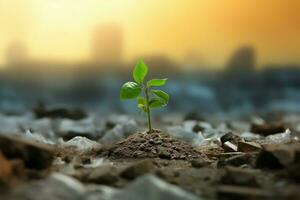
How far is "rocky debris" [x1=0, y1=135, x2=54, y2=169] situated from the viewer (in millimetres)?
794

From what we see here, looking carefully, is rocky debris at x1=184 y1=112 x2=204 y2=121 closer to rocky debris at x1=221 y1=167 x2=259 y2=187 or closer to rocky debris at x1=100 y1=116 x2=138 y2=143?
rocky debris at x1=100 y1=116 x2=138 y2=143

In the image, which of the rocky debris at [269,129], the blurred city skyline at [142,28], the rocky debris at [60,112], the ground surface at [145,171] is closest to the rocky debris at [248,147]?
the ground surface at [145,171]

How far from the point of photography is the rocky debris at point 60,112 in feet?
7.61

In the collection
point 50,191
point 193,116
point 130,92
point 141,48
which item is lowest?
point 193,116

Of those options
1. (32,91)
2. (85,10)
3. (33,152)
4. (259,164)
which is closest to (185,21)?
(85,10)

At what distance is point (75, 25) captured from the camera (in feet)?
6.48

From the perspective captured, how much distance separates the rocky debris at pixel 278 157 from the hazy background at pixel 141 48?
1.16 meters

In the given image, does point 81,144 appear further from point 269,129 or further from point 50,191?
point 269,129

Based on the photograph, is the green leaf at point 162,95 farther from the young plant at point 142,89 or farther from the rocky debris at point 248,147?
the rocky debris at point 248,147

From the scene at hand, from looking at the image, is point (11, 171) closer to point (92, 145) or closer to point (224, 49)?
point (92, 145)

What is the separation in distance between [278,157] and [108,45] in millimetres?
1332

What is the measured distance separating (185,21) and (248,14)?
25 centimetres

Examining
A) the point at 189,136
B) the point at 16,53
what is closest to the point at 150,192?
the point at 189,136

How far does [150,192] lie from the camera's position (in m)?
0.67
